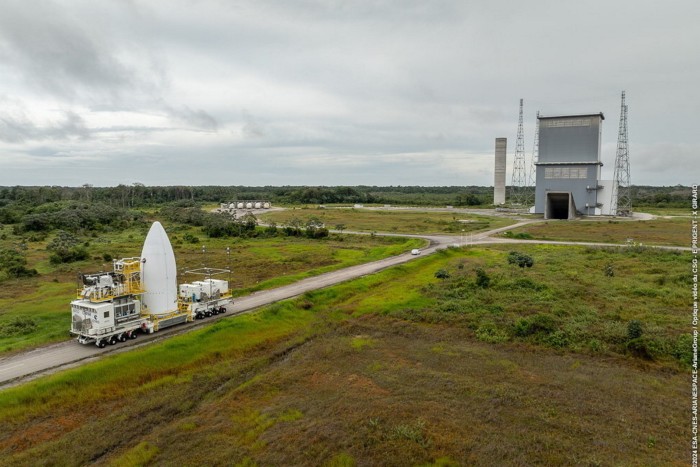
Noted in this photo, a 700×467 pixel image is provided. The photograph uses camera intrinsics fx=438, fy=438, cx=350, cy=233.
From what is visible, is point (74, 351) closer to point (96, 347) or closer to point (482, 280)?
point (96, 347)

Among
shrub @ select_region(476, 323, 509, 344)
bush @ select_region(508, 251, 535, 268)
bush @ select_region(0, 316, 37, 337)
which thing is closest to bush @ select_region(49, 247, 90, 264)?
bush @ select_region(0, 316, 37, 337)

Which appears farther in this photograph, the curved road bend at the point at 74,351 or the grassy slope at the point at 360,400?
the curved road bend at the point at 74,351

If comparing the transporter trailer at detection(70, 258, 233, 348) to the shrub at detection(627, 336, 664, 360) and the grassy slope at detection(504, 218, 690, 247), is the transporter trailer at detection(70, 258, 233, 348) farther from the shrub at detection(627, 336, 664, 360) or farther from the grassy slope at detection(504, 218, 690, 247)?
the grassy slope at detection(504, 218, 690, 247)

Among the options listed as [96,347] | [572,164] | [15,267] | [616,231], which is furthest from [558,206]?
[15,267]

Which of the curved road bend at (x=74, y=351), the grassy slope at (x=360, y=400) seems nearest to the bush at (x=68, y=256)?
the curved road bend at (x=74, y=351)

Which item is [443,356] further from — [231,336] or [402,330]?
[231,336]

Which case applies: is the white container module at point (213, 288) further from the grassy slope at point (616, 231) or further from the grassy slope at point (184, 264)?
the grassy slope at point (616, 231)

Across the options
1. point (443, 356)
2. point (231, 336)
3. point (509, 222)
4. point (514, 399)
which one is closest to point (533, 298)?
point (443, 356)
